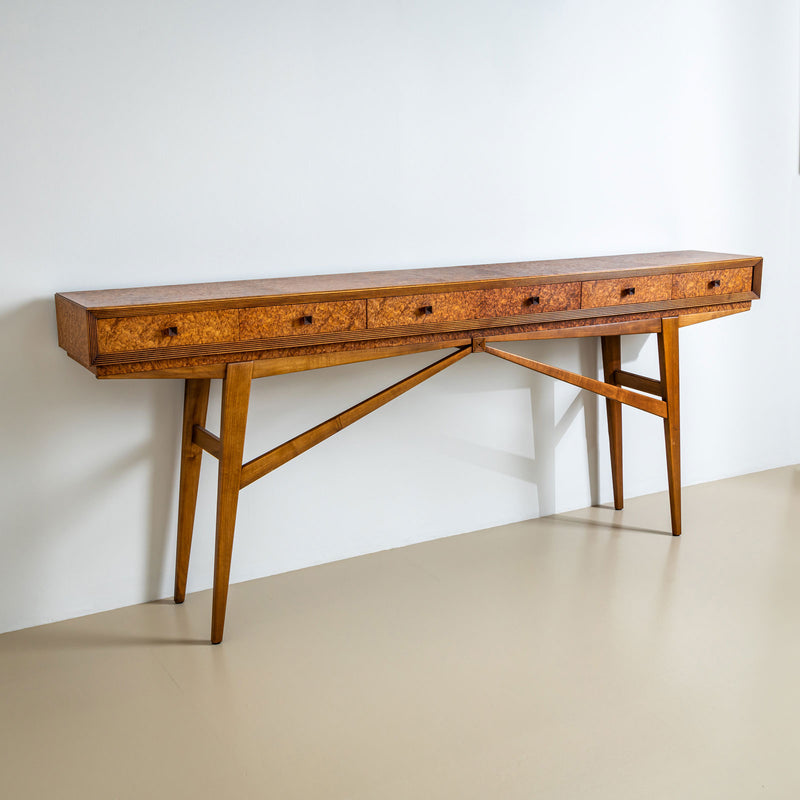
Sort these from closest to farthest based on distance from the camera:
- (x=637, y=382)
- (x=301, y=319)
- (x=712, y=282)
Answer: (x=301, y=319), (x=712, y=282), (x=637, y=382)

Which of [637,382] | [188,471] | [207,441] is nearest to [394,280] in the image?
[207,441]

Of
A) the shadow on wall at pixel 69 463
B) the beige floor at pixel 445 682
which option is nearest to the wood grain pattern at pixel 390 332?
the shadow on wall at pixel 69 463

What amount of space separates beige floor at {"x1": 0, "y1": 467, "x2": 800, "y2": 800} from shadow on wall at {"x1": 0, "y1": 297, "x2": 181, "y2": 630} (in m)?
0.19

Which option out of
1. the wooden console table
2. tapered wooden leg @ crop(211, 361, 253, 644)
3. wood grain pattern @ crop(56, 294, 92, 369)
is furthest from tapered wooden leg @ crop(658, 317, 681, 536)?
wood grain pattern @ crop(56, 294, 92, 369)

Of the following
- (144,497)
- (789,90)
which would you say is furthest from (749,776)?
(789,90)

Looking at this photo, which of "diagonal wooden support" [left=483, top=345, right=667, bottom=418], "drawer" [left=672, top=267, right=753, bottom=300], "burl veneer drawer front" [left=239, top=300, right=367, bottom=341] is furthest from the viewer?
"drawer" [left=672, top=267, right=753, bottom=300]

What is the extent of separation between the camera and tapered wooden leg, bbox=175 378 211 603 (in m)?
2.88

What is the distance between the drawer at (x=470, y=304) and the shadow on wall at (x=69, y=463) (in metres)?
0.74

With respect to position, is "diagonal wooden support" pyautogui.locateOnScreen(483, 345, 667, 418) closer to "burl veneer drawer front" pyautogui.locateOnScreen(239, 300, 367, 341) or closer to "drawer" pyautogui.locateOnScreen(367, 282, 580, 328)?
"drawer" pyautogui.locateOnScreen(367, 282, 580, 328)

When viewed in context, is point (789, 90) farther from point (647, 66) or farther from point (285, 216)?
A: point (285, 216)

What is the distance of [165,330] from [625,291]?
1579mm

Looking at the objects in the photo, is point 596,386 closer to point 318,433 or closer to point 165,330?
point 318,433

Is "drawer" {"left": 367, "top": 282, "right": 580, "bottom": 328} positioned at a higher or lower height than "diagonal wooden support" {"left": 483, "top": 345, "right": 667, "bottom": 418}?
higher

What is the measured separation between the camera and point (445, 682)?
8.21 feet
